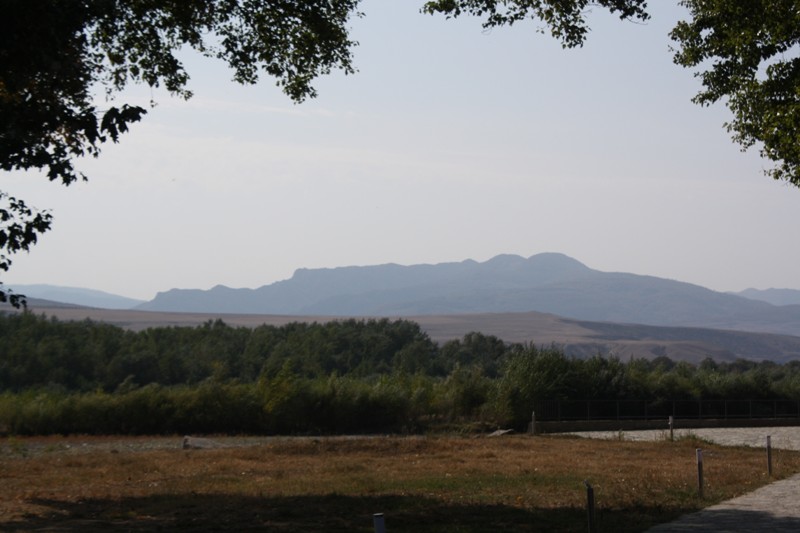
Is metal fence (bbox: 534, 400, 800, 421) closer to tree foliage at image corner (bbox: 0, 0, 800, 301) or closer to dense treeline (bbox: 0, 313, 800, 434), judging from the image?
→ dense treeline (bbox: 0, 313, 800, 434)

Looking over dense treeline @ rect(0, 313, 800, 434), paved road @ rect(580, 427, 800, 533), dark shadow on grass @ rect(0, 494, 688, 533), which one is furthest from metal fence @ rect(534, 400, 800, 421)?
dark shadow on grass @ rect(0, 494, 688, 533)

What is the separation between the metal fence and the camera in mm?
57656

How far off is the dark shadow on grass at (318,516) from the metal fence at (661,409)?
122ft

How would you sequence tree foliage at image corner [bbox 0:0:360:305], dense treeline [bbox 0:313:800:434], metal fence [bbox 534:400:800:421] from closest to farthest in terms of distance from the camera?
1. tree foliage at image corner [bbox 0:0:360:305]
2. dense treeline [bbox 0:313:800:434]
3. metal fence [bbox 534:400:800:421]

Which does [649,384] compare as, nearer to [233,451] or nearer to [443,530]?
[233,451]

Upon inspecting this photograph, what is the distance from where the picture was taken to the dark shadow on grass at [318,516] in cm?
1708

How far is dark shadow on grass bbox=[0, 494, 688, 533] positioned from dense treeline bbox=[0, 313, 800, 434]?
110 feet

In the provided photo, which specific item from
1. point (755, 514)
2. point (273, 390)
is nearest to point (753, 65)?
point (755, 514)

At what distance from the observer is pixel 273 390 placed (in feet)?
185

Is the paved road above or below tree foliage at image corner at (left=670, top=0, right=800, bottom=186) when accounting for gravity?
below

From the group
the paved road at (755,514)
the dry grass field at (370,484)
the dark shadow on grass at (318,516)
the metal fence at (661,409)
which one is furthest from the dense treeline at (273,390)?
the dark shadow on grass at (318,516)

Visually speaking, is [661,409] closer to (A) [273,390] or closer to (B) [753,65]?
(A) [273,390]

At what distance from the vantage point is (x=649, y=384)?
63188 mm

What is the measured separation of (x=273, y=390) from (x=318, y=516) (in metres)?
38.4
